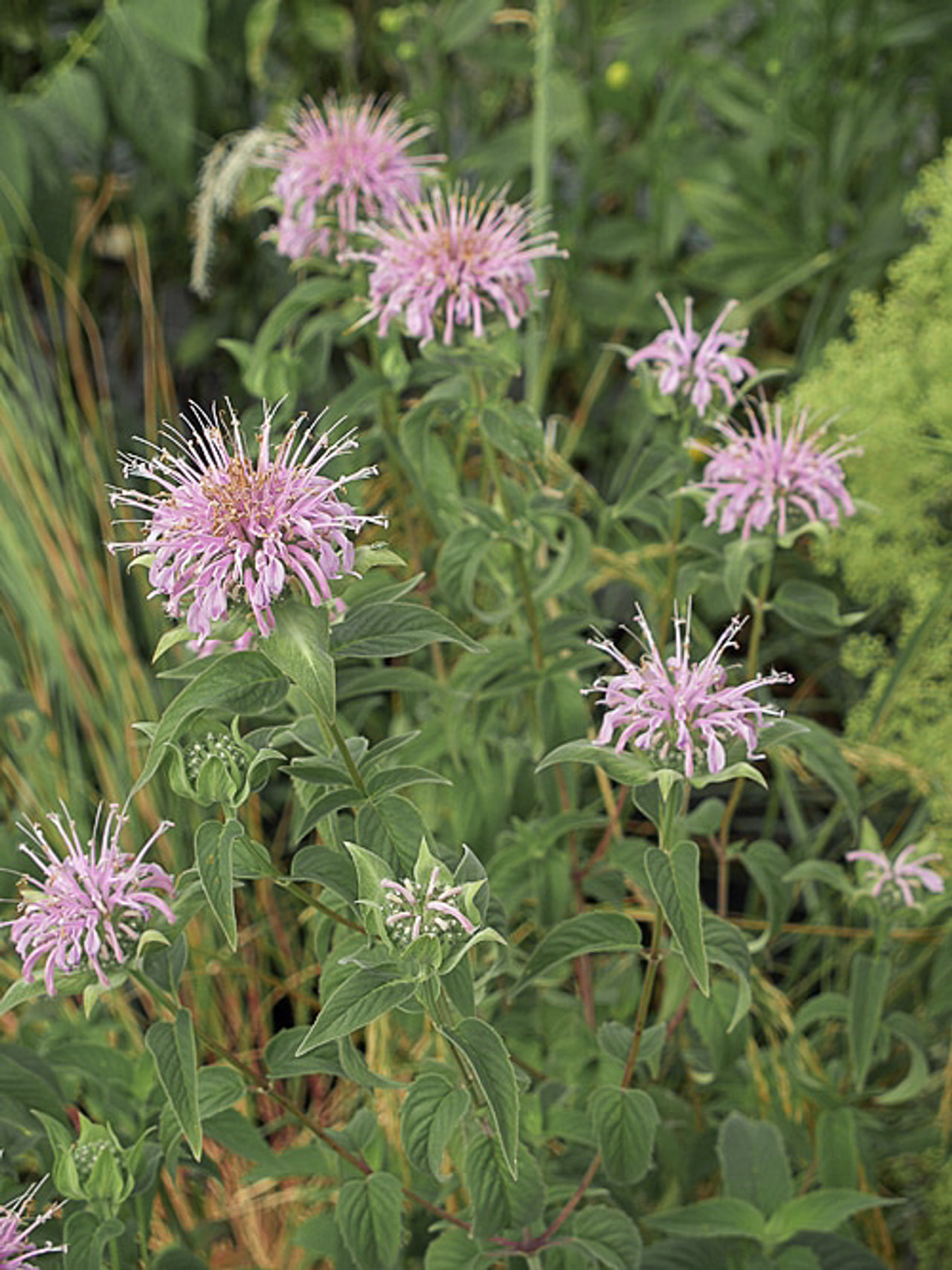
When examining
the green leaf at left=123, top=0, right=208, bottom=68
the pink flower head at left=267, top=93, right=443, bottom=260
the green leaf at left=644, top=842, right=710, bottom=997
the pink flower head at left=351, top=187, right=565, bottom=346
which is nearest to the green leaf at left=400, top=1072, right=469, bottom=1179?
the green leaf at left=644, top=842, right=710, bottom=997

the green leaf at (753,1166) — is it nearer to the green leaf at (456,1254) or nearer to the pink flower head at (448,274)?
the green leaf at (456,1254)

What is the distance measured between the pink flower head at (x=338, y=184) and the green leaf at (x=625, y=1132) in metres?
0.49

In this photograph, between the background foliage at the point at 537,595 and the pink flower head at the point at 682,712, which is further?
the background foliage at the point at 537,595

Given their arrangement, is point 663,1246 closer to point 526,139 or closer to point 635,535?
point 635,535

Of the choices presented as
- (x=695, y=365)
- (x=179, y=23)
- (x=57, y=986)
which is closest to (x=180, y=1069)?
(x=57, y=986)

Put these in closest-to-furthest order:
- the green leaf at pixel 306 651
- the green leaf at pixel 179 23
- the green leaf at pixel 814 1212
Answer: the green leaf at pixel 306 651 → the green leaf at pixel 814 1212 → the green leaf at pixel 179 23

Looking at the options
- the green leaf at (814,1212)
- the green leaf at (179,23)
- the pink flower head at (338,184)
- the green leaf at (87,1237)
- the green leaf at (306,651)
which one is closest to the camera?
the green leaf at (306,651)

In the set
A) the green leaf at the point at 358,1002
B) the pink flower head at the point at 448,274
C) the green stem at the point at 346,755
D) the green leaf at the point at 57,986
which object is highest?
the pink flower head at the point at 448,274

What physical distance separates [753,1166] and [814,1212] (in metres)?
0.04

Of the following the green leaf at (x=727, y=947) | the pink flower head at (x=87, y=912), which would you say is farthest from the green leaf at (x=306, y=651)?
the green leaf at (x=727, y=947)

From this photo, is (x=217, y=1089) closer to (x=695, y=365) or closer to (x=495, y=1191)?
(x=495, y=1191)

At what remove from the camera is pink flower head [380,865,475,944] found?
0.51 m

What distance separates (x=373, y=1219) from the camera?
2.07ft

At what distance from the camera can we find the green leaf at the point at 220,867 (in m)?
0.51
